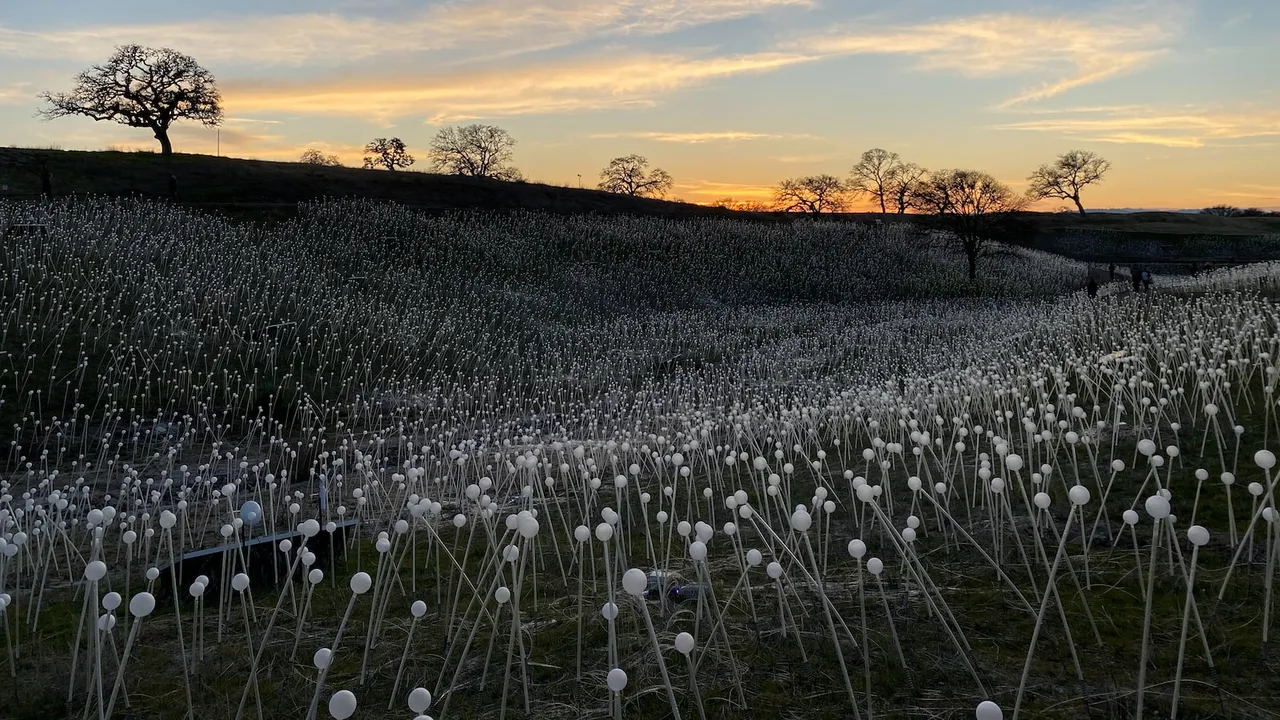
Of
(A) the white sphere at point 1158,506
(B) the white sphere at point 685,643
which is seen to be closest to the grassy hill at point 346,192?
(B) the white sphere at point 685,643

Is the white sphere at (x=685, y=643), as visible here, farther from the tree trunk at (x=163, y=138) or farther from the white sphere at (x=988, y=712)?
the tree trunk at (x=163, y=138)

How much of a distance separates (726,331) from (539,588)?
2317 centimetres

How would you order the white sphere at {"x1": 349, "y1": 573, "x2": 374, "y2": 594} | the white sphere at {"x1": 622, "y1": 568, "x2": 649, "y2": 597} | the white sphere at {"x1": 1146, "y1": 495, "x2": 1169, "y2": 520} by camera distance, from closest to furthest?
1. the white sphere at {"x1": 622, "y1": 568, "x2": 649, "y2": 597}
2. the white sphere at {"x1": 1146, "y1": 495, "x2": 1169, "y2": 520}
3. the white sphere at {"x1": 349, "y1": 573, "x2": 374, "y2": 594}

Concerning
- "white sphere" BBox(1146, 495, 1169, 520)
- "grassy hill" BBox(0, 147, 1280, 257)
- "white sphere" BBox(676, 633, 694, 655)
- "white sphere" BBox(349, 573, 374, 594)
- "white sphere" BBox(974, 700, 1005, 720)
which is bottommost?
"white sphere" BBox(349, 573, 374, 594)

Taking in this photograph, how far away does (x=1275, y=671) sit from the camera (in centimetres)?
372

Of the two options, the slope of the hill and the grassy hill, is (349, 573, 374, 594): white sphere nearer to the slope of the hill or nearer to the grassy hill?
the grassy hill

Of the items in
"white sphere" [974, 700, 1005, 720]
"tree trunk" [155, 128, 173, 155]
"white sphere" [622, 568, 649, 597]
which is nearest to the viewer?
"white sphere" [974, 700, 1005, 720]

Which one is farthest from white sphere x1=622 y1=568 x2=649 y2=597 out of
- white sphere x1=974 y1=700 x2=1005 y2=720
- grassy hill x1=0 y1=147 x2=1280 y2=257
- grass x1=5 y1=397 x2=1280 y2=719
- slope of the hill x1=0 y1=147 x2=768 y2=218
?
slope of the hill x1=0 y1=147 x2=768 y2=218

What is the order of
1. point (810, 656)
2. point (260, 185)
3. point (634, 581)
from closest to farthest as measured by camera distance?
point (634, 581)
point (810, 656)
point (260, 185)

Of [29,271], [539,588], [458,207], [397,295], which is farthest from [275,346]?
[458,207]

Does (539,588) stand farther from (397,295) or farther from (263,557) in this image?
(397,295)

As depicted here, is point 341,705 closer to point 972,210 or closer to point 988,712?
point 988,712

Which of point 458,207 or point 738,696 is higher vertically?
point 458,207

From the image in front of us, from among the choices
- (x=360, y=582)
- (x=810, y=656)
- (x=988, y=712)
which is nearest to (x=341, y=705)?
(x=360, y=582)
